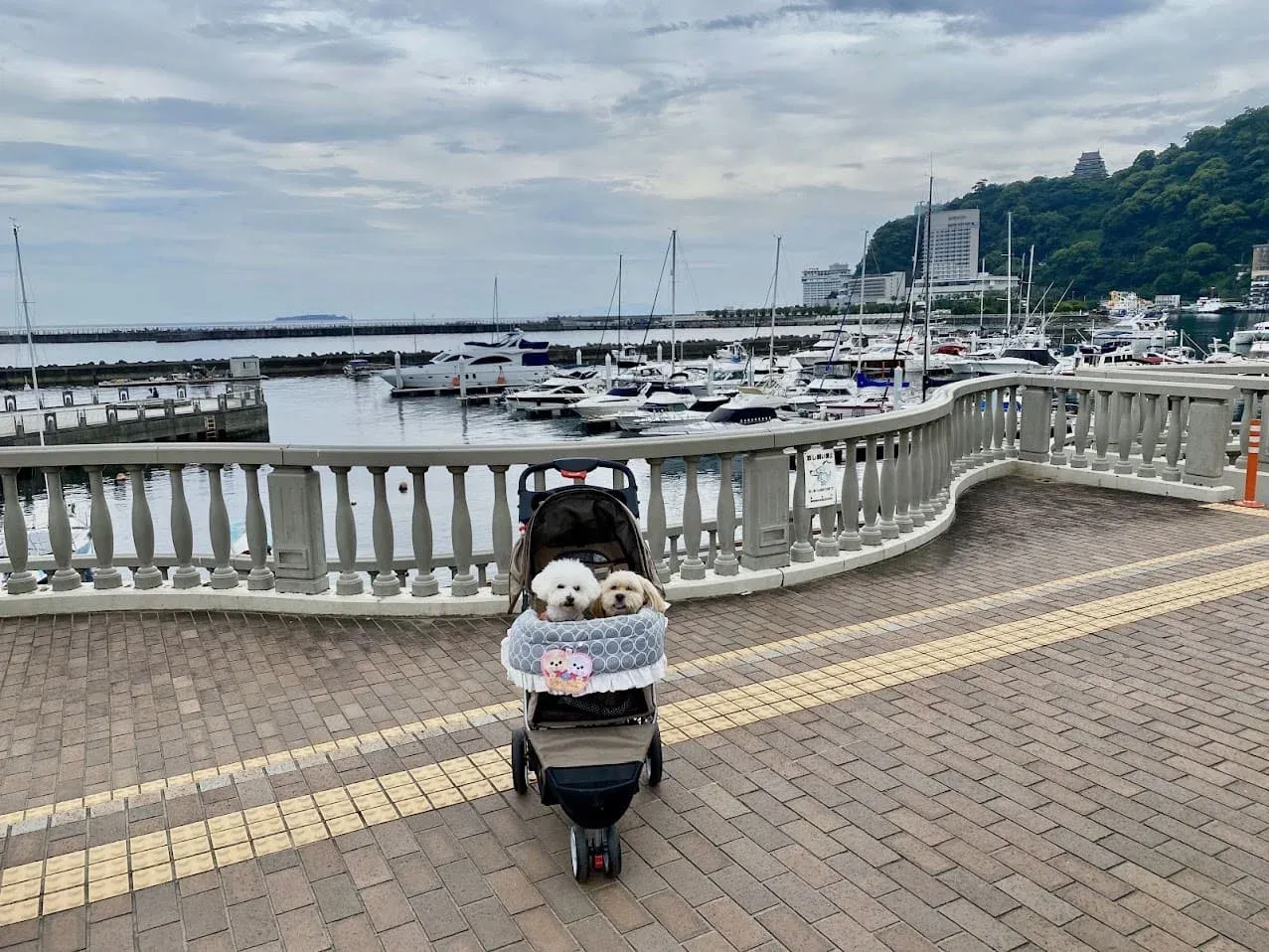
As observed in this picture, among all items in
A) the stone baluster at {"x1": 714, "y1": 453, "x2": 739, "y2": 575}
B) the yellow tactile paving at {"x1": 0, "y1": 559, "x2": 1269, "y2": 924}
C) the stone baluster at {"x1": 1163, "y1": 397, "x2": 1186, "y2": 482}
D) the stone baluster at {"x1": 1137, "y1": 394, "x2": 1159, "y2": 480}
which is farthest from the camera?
the stone baluster at {"x1": 1137, "y1": 394, "x2": 1159, "y2": 480}

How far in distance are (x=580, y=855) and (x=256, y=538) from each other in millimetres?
4116

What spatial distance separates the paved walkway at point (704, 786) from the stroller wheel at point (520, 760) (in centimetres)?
Result: 7

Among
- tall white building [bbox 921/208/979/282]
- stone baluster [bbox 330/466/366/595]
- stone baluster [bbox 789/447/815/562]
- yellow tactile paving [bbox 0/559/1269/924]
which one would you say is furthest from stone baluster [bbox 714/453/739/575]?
tall white building [bbox 921/208/979/282]

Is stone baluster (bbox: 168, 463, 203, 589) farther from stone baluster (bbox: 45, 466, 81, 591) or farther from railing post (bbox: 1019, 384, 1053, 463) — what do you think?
railing post (bbox: 1019, 384, 1053, 463)

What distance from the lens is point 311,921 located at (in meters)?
3.13

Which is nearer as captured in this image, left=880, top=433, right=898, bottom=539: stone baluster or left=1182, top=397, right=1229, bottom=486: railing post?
left=880, top=433, right=898, bottom=539: stone baluster

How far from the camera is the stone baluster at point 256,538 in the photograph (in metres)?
6.31

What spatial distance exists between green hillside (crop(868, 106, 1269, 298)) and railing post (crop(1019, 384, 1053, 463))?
497 feet

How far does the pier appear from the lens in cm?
317

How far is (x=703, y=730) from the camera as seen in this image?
4531mm

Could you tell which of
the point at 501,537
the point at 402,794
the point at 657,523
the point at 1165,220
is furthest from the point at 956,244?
the point at 402,794

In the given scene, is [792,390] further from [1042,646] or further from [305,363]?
[305,363]

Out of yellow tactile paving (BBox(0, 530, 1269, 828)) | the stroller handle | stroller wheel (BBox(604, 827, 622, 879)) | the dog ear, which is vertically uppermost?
the stroller handle

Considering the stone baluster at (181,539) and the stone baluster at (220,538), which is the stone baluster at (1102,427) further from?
the stone baluster at (181,539)
